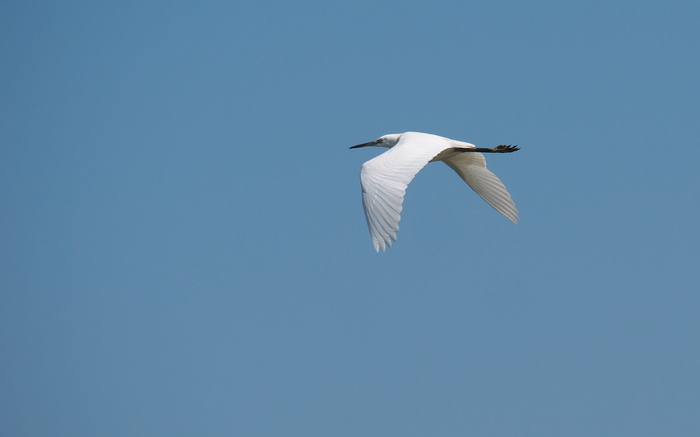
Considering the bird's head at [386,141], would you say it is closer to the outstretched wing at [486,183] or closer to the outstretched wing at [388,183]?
the outstretched wing at [486,183]

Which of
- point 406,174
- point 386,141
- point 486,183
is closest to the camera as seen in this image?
point 406,174

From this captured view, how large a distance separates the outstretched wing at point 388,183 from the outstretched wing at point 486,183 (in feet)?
7.40

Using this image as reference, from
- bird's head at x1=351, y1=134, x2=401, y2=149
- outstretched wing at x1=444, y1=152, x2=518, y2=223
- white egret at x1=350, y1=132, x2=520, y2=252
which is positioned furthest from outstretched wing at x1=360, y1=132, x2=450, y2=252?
bird's head at x1=351, y1=134, x2=401, y2=149

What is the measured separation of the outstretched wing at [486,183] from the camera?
900 inches

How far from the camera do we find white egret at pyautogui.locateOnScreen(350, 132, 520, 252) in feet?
56.6

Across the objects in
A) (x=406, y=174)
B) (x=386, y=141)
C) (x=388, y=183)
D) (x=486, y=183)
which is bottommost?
(x=486, y=183)

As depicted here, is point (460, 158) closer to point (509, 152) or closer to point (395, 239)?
point (509, 152)

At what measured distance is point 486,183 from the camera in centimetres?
2308

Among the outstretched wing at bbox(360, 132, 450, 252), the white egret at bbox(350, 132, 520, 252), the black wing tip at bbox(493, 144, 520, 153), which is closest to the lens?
the outstretched wing at bbox(360, 132, 450, 252)

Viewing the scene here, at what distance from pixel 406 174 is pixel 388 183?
683mm

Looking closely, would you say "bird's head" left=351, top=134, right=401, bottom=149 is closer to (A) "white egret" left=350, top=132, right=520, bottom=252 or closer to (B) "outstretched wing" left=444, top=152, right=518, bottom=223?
(A) "white egret" left=350, top=132, right=520, bottom=252

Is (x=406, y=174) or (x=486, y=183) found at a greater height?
(x=406, y=174)

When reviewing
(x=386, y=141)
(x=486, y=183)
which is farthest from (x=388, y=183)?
(x=386, y=141)

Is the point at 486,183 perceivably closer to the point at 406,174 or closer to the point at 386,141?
the point at 386,141
